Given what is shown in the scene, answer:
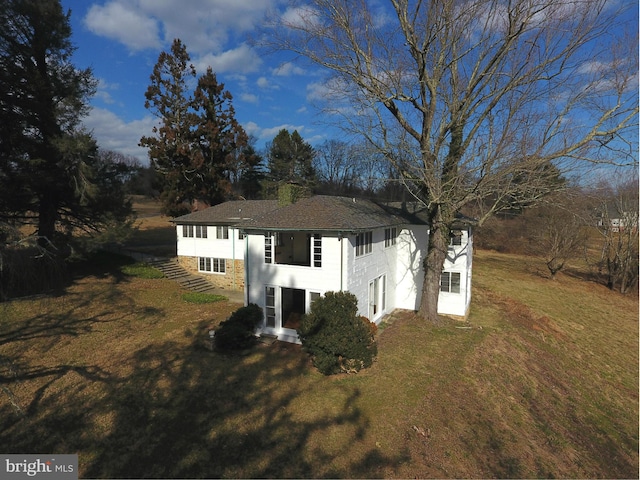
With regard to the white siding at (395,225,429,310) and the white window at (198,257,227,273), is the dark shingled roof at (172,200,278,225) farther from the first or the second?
the white siding at (395,225,429,310)

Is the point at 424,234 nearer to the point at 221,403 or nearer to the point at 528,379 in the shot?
the point at 528,379

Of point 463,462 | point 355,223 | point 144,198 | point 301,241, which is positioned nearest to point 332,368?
point 463,462

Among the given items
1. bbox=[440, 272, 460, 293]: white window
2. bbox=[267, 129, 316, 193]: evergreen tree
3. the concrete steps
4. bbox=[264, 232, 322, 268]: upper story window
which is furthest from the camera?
bbox=[267, 129, 316, 193]: evergreen tree

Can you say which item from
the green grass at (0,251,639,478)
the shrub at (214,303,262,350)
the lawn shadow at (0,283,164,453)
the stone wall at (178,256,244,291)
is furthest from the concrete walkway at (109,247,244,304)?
the shrub at (214,303,262,350)

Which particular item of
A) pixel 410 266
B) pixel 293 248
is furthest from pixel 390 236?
pixel 293 248

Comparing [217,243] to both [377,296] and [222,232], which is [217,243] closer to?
[222,232]

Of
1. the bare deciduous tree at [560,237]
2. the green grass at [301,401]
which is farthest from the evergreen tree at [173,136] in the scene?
the bare deciduous tree at [560,237]
